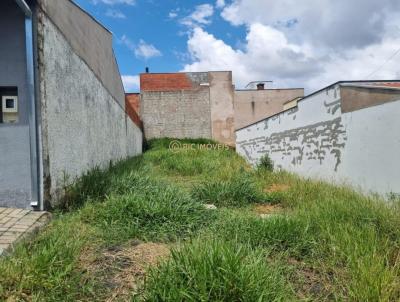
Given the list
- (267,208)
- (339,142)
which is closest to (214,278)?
(267,208)

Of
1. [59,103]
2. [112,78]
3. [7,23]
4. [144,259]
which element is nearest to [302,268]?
[144,259]

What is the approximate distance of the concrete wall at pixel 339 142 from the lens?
566 cm

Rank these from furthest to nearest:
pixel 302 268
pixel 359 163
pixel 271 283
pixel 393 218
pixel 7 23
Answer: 1. pixel 359 163
2. pixel 7 23
3. pixel 393 218
4. pixel 302 268
5. pixel 271 283

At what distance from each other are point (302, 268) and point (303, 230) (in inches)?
24.9

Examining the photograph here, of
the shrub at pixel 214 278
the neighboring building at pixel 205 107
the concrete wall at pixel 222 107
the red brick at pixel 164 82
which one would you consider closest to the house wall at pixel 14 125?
the shrub at pixel 214 278

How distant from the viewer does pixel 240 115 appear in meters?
27.7

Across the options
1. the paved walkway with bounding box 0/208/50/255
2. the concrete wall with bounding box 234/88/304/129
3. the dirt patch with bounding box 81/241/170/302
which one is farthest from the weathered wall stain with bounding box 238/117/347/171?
the concrete wall with bounding box 234/88/304/129

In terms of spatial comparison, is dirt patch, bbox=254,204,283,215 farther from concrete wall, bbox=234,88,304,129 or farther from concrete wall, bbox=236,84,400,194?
concrete wall, bbox=234,88,304,129

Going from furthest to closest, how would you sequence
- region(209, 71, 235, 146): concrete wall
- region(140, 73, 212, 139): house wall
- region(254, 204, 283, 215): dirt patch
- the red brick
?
the red brick → region(209, 71, 235, 146): concrete wall → region(140, 73, 212, 139): house wall → region(254, 204, 283, 215): dirt patch

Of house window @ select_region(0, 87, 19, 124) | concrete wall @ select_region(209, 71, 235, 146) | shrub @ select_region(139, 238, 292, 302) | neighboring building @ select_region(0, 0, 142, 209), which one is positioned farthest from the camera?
concrete wall @ select_region(209, 71, 235, 146)

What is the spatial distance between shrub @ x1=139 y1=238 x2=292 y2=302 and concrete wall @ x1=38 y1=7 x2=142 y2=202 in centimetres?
274

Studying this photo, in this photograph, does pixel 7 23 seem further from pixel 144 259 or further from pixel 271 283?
pixel 271 283

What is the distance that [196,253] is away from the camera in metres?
2.61

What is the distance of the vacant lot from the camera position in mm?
2439
